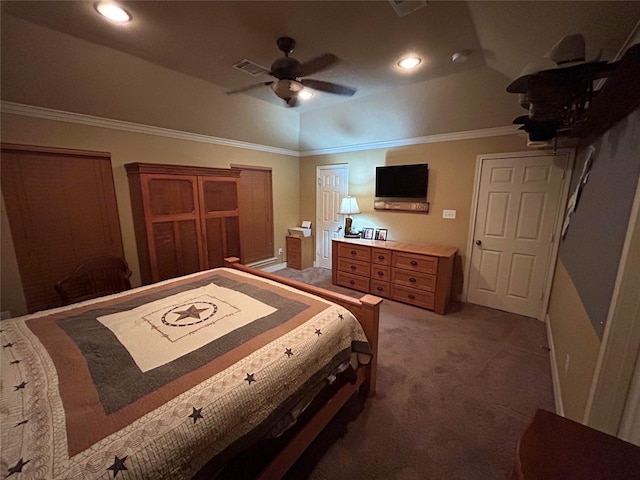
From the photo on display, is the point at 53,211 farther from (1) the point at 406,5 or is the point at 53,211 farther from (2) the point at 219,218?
(1) the point at 406,5

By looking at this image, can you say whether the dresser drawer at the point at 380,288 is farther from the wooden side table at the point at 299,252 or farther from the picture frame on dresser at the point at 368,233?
the wooden side table at the point at 299,252

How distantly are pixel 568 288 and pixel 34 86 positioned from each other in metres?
4.83

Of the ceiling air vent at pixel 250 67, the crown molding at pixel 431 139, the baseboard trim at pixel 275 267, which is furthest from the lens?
the baseboard trim at pixel 275 267

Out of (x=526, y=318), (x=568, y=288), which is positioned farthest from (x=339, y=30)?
(x=526, y=318)

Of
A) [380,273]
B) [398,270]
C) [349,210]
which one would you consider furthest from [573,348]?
[349,210]

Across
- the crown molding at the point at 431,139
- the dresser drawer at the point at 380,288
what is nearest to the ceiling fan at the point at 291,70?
the crown molding at the point at 431,139

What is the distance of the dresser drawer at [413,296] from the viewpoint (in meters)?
3.27

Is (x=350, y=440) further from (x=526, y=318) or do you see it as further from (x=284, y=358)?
(x=526, y=318)

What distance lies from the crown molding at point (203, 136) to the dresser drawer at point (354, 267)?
1878 mm

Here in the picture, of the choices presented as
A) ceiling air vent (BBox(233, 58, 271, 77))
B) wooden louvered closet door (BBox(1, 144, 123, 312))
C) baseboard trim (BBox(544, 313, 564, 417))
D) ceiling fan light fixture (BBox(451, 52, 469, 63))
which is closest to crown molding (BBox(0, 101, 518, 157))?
wooden louvered closet door (BBox(1, 144, 123, 312))

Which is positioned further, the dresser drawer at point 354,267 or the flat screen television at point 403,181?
the dresser drawer at point 354,267

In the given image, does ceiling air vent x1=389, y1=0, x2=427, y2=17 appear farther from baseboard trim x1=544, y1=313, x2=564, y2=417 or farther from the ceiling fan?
baseboard trim x1=544, y1=313, x2=564, y2=417

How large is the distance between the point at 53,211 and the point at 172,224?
1.05 m

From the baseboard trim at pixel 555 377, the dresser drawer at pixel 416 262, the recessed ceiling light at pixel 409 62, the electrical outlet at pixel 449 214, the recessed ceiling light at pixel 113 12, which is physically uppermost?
the recessed ceiling light at pixel 409 62
